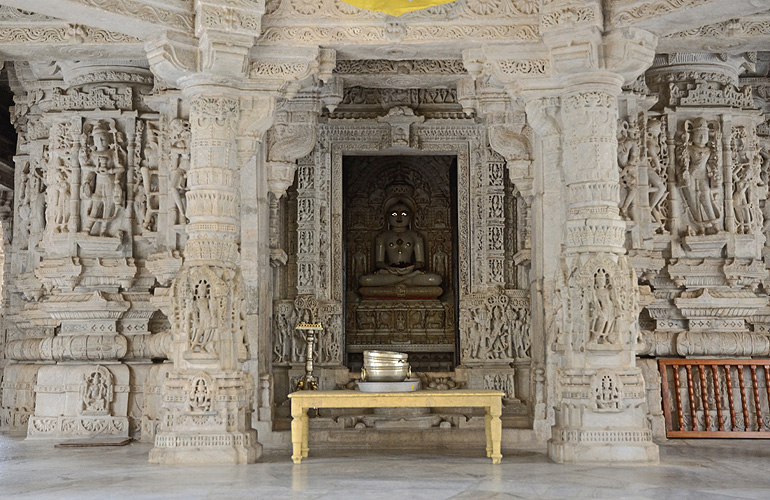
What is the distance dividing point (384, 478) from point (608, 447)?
2206 mm

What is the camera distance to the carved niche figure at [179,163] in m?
10.6

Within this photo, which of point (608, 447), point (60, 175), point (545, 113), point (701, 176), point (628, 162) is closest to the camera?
point (608, 447)

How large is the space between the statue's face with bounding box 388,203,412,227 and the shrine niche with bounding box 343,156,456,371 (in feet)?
0.06

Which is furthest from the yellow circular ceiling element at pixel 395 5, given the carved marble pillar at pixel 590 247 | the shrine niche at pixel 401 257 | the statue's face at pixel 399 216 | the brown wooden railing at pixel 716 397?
the statue's face at pixel 399 216

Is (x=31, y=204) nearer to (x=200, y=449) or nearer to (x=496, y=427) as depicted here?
(x=200, y=449)

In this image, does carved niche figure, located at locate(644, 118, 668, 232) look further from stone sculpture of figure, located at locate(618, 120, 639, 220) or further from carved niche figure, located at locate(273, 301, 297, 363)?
carved niche figure, located at locate(273, 301, 297, 363)

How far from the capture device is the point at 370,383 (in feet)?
28.4

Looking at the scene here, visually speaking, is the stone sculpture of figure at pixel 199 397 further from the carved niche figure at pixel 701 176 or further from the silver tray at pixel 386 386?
the carved niche figure at pixel 701 176

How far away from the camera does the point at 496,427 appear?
8.57m

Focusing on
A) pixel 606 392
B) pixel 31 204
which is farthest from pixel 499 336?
pixel 31 204

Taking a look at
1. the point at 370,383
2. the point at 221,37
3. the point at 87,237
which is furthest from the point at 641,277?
the point at 87,237

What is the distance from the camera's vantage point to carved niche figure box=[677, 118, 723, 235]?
1109cm

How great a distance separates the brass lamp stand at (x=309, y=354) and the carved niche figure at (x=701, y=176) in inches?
190

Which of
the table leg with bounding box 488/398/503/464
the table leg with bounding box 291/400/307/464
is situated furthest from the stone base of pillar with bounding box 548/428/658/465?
the table leg with bounding box 291/400/307/464
